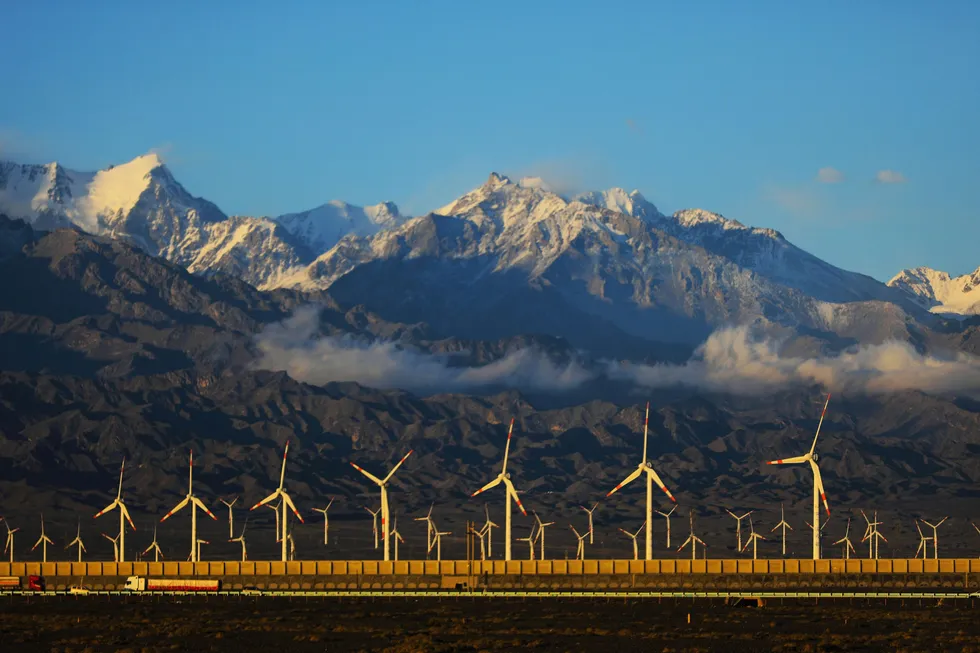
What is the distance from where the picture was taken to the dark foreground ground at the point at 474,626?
14538cm

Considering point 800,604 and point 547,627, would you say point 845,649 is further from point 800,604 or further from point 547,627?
point 800,604

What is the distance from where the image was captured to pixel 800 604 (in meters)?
192

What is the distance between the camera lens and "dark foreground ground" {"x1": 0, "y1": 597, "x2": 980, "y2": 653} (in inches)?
5723

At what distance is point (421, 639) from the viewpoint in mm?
147500

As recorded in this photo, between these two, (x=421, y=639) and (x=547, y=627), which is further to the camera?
(x=547, y=627)

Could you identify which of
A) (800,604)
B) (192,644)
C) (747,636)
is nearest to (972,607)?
(800,604)

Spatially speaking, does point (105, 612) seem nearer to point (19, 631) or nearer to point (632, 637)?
point (19, 631)

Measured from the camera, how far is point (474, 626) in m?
163

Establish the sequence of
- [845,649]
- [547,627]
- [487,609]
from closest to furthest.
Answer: [845,649] → [547,627] → [487,609]

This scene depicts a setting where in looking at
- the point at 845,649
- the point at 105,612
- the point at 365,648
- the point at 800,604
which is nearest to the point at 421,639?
the point at 365,648

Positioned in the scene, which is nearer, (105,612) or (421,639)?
(421,639)

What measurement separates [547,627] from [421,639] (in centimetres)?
1840

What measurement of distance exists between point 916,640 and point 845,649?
30.3ft

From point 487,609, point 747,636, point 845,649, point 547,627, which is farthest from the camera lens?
point 487,609
